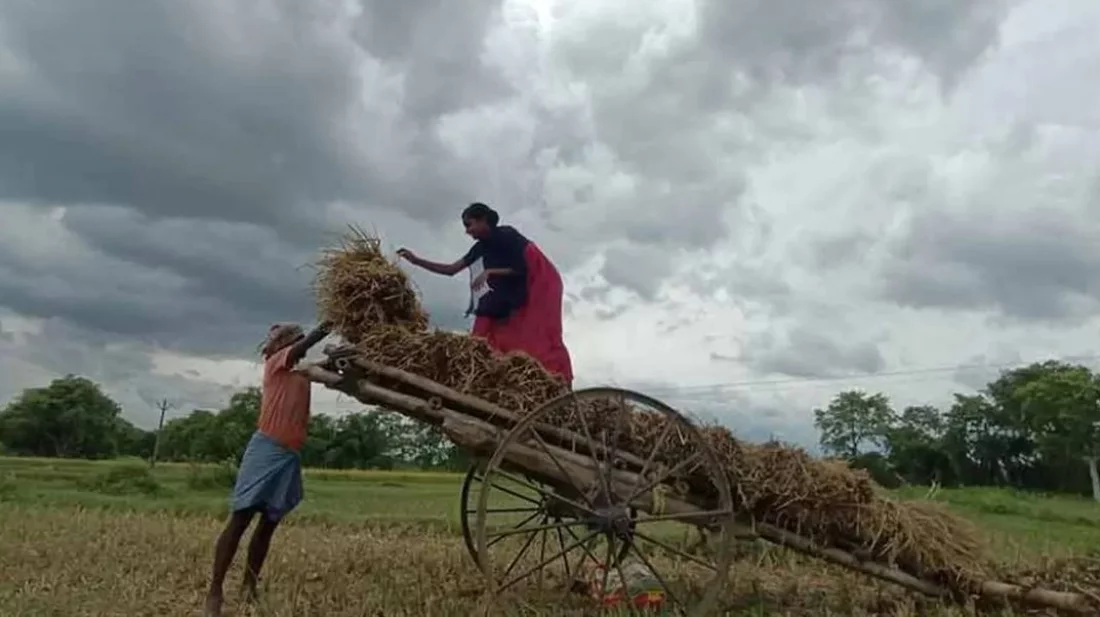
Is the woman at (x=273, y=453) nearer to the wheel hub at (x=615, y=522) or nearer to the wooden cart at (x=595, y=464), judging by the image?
the wooden cart at (x=595, y=464)

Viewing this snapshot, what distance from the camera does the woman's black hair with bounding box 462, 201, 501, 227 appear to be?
6410 millimetres

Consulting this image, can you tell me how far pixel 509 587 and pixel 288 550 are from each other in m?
3.99

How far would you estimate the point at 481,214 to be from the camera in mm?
6414

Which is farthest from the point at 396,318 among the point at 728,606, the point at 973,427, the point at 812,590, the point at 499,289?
the point at 973,427


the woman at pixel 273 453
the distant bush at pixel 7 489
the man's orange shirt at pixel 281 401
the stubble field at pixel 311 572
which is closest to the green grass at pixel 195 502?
the distant bush at pixel 7 489

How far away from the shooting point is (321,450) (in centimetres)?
4638

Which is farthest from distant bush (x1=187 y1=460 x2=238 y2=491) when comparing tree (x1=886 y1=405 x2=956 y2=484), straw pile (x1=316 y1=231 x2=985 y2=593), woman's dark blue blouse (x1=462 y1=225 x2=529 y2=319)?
tree (x1=886 y1=405 x2=956 y2=484)

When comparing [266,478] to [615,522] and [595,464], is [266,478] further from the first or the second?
[615,522]

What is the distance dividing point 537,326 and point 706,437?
1405 millimetres

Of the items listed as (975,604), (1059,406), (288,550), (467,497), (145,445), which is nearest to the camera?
(975,604)

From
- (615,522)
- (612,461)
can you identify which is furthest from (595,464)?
(615,522)

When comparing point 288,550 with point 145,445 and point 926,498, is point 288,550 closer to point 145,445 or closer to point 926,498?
point 926,498

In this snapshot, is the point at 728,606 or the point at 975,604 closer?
the point at 975,604

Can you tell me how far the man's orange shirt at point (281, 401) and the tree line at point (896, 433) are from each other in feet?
118
